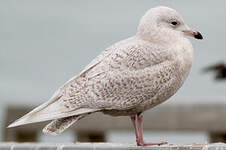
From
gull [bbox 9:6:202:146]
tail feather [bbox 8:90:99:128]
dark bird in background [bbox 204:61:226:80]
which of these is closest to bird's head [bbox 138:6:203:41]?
gull [bbox 9:6:202:146]

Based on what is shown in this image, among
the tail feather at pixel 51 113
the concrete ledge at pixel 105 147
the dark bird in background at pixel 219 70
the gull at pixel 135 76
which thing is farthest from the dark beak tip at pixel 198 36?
the dark bird in background at pixel 219 70

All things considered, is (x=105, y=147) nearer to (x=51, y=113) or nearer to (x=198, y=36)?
(x=51, y=113)

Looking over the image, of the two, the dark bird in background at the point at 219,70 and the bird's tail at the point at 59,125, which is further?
the dark bird in background at the point at 219,70

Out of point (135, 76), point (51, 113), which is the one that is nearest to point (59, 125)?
point (51, 113)

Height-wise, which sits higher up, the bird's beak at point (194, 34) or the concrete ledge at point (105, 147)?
the bird's beak at point (194, 34)

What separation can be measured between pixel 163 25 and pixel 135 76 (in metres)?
0.46

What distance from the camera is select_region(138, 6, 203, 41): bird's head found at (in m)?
4.27

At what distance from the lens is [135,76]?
414 cm

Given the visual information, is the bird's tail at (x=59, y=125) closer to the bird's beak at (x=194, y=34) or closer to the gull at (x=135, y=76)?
the gull at (x=135, y=76)

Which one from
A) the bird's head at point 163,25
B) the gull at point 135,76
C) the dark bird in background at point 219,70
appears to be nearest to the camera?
the gull at point 135,76

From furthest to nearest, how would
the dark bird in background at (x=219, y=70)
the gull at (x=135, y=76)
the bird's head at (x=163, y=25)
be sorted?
the dark bird in background at (x=219, y=70) → the bird's head at (x=163, y=25) → the gull at (x=135, y=76)

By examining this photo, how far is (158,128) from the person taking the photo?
27.1ft

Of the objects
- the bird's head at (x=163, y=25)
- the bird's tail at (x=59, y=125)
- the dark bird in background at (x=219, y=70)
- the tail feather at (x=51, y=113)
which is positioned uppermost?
the dark bird in background at (x=219, y=70)

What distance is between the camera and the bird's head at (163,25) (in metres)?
4.27
